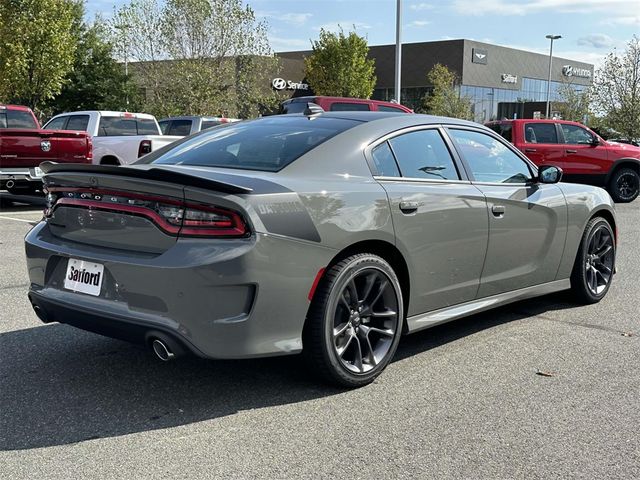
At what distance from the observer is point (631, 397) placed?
386 centimetres

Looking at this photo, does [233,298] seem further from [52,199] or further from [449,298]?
[449,298]

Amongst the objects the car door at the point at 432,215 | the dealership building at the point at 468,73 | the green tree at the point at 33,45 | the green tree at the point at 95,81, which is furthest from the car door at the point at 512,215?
the dealership building at the point at 468,73

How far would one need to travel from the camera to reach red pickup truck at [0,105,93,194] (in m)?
12.3

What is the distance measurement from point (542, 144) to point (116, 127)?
953cm

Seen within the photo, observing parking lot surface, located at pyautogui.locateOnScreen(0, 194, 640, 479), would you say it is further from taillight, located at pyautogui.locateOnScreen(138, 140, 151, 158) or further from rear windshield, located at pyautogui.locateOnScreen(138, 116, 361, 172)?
taillight, located at pyautogui.locateOnScreen(138, 140, 151, 158)

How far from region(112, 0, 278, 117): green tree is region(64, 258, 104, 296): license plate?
1161 inches

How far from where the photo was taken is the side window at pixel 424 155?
14.3 feet

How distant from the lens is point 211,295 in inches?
130

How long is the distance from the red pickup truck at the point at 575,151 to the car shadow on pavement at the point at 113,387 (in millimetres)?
12049

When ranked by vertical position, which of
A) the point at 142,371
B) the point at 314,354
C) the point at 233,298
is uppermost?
the point at 233,298

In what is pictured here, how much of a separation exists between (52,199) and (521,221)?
3154 millimetres

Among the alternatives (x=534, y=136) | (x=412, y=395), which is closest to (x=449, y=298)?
(x=412, y=395)

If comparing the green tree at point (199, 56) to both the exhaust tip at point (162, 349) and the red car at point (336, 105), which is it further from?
the exhaust tip at point (162, 349)

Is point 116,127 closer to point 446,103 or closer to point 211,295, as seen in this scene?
point 211,295
